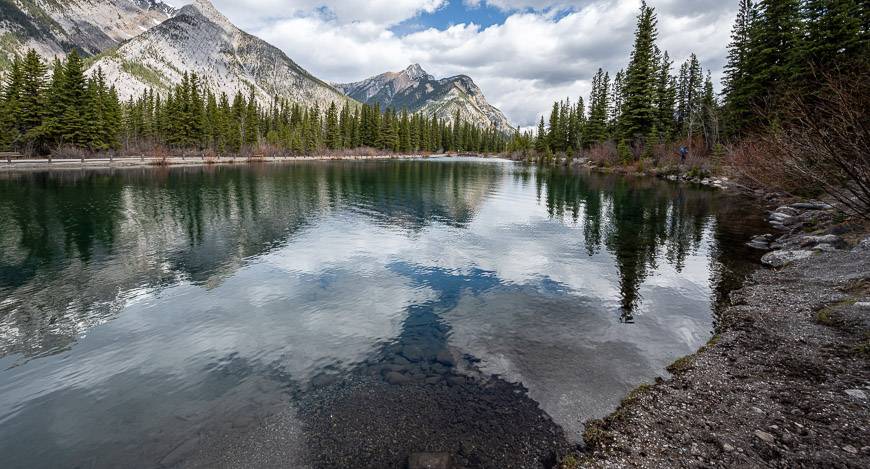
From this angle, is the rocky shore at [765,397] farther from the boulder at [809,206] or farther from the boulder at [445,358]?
the boulder at [809,206]

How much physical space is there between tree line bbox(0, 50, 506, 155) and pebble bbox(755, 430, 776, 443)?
96.1m

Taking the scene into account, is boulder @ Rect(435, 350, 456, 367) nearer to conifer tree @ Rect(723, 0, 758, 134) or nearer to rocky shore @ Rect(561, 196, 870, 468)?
rocky shore @ Rect(561, 196, 870, 468)

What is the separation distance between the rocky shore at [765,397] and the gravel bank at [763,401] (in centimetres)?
2

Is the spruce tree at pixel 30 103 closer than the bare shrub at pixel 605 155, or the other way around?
the spruce tree at pixel 30 103

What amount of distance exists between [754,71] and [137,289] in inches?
2692

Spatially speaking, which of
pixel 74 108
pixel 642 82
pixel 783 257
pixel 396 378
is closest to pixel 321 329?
pixel 396 378

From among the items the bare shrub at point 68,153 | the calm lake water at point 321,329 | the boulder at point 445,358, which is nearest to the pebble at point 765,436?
the calm lake water at point 321,329

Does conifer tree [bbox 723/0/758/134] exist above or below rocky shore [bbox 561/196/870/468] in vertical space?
above

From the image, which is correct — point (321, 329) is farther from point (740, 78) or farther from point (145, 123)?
point (145, 123)

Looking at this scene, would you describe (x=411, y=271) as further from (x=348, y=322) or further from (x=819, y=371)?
(x=819, y=371)

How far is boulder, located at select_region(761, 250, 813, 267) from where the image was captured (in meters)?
18.4

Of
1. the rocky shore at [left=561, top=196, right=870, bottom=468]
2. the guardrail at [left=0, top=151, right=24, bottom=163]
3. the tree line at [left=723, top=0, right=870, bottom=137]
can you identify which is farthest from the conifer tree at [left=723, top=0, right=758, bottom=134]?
the guardrail at [left=0, top=151, right=24, bottom=163]

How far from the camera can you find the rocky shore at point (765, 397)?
673 cm

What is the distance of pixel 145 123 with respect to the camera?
111438 mm
